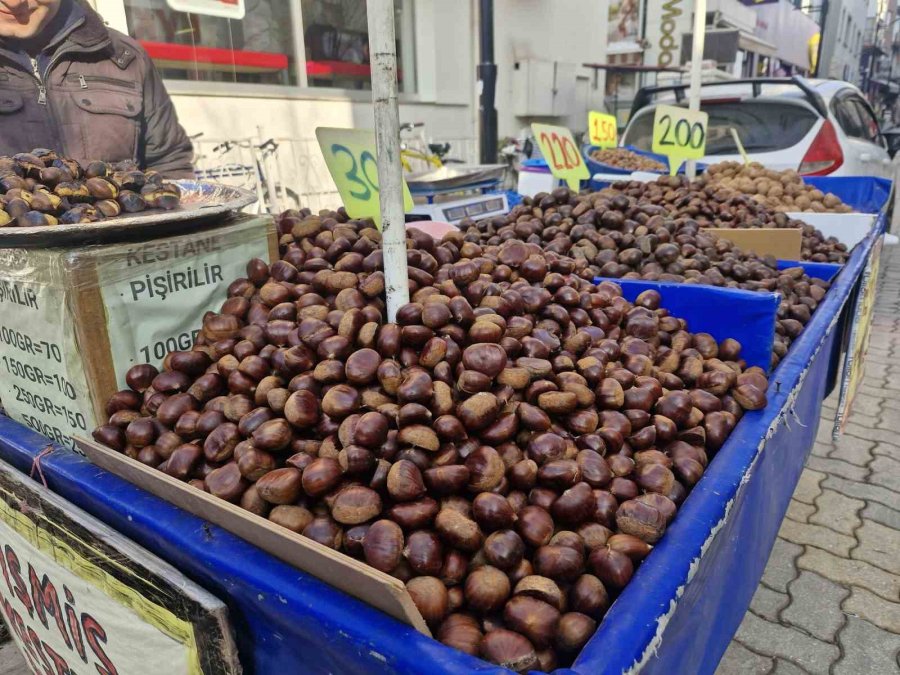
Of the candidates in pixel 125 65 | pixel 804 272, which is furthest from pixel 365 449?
pixel 125 65

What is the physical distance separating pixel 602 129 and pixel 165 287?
446 cm

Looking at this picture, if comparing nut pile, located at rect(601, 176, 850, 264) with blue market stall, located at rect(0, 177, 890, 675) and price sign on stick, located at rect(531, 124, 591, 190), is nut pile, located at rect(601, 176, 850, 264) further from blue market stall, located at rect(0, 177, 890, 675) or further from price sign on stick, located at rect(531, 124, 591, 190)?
blue market stall, located at rect(0, 177, 890, 675)

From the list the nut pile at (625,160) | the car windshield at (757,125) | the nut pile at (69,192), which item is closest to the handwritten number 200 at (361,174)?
the nut pile at (69,192)

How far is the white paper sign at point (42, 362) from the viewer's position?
1486 millimetres

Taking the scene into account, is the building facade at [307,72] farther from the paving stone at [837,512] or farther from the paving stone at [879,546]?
the paving stone at [879,546]

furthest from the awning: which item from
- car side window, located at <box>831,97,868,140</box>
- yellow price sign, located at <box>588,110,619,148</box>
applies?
yellow price sign, located at <box>588,110,619,148</box>

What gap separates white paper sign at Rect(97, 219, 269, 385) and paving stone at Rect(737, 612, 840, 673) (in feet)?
6.40

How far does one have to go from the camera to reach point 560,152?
3590 millimetres

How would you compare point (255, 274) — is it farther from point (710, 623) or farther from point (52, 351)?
point (710, 623)

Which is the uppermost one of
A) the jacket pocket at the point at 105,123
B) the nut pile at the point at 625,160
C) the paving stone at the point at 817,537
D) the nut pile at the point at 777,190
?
the jacket pocket at the point at 105,123

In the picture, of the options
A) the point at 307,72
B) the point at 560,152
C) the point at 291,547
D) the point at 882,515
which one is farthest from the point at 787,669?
the point at 307,72

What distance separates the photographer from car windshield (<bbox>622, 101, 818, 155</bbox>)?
5.34 meters

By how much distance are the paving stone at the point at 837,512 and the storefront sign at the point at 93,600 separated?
2524 millimetres

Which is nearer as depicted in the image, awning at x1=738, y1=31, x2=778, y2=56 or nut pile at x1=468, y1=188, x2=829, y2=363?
nut pile at x1=468, y1=188, x2=829, y2=363
